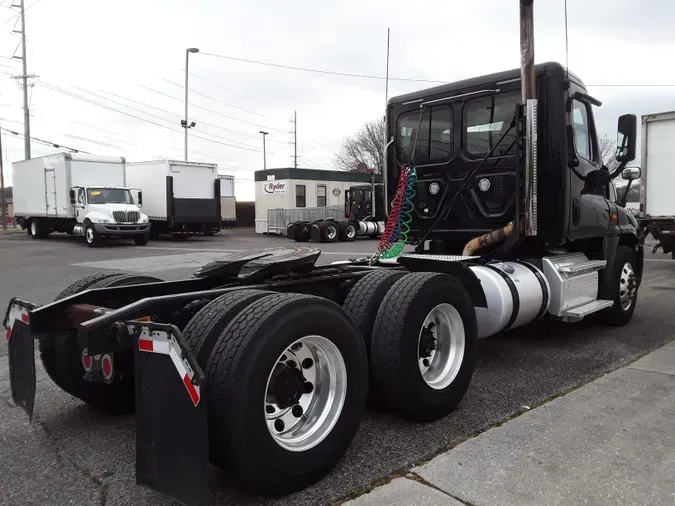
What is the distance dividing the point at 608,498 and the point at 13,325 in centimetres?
339

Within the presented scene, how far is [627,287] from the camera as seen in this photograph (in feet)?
21.6

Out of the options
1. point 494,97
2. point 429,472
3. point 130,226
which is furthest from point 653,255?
point 130,226

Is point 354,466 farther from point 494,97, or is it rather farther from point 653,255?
point 653,255

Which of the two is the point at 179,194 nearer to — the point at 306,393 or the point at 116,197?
the point at 116,197

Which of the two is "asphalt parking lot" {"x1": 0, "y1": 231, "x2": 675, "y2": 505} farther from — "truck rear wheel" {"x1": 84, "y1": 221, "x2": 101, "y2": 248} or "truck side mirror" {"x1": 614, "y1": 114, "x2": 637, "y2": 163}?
"truck rear wheel" {"x1": 84, "y1": 221, "x2": 101, "y2": 248}

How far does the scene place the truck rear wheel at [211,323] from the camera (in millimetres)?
2623

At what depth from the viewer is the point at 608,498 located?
2.70 meters

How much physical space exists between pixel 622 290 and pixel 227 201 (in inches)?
978

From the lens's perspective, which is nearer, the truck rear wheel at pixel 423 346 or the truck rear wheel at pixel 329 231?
the truck rear wheel at pixel 423 346

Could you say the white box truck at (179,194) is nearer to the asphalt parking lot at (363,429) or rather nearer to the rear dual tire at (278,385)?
the asphalt parking lot at (363,429)

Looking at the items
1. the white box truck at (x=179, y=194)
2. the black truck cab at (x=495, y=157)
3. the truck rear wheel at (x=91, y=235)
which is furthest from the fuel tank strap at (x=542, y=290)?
the white box truck at (x=179, y=194)

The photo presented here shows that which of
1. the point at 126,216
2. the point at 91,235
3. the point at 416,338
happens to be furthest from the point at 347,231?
the point at 416,338

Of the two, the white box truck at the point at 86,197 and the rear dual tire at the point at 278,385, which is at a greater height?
the white box truck at the point at 86,197

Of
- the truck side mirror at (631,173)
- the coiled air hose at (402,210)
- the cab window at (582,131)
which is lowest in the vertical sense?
the coiled air hose at (402,210)
